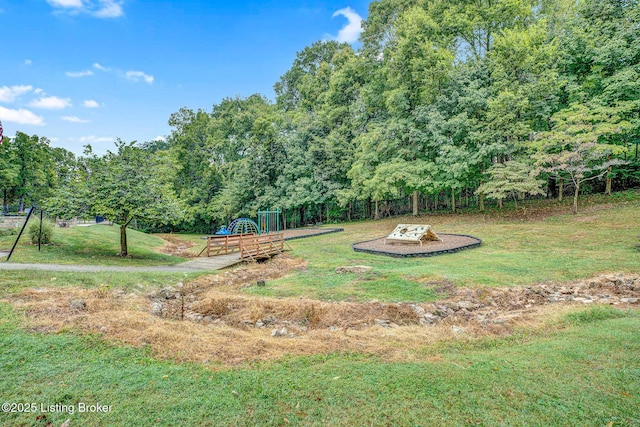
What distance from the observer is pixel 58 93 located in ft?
59.1

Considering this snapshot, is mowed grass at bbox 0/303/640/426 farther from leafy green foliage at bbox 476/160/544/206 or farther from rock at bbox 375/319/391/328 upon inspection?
leafy green foliage at bbox 476/160/544/206

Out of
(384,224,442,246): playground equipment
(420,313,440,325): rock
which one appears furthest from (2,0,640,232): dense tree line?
(420,313,440,325): rock

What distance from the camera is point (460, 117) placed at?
1945 cm

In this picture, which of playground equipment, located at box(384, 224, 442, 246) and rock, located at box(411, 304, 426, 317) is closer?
rock, located at box(411, 304, 426, 317)

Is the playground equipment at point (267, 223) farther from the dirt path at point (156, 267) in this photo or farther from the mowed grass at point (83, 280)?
the mowed grass at point (83, 280)

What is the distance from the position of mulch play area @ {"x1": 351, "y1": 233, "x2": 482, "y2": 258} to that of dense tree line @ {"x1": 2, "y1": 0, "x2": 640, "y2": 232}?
5544 millimetres

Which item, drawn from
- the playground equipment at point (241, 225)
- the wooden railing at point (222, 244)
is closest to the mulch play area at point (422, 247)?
the wooden railing at point (222, 244)

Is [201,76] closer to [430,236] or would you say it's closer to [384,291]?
[430,236]

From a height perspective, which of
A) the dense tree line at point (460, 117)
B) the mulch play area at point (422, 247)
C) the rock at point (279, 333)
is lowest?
the rock at point (279, 333)

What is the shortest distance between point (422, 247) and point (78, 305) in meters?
11.1

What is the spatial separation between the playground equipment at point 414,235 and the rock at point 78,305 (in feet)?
36.5

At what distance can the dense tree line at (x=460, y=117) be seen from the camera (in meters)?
17.5

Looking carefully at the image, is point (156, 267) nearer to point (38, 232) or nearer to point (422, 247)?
point (38, 232)

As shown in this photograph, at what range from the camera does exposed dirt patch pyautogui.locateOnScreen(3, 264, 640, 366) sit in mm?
4020
